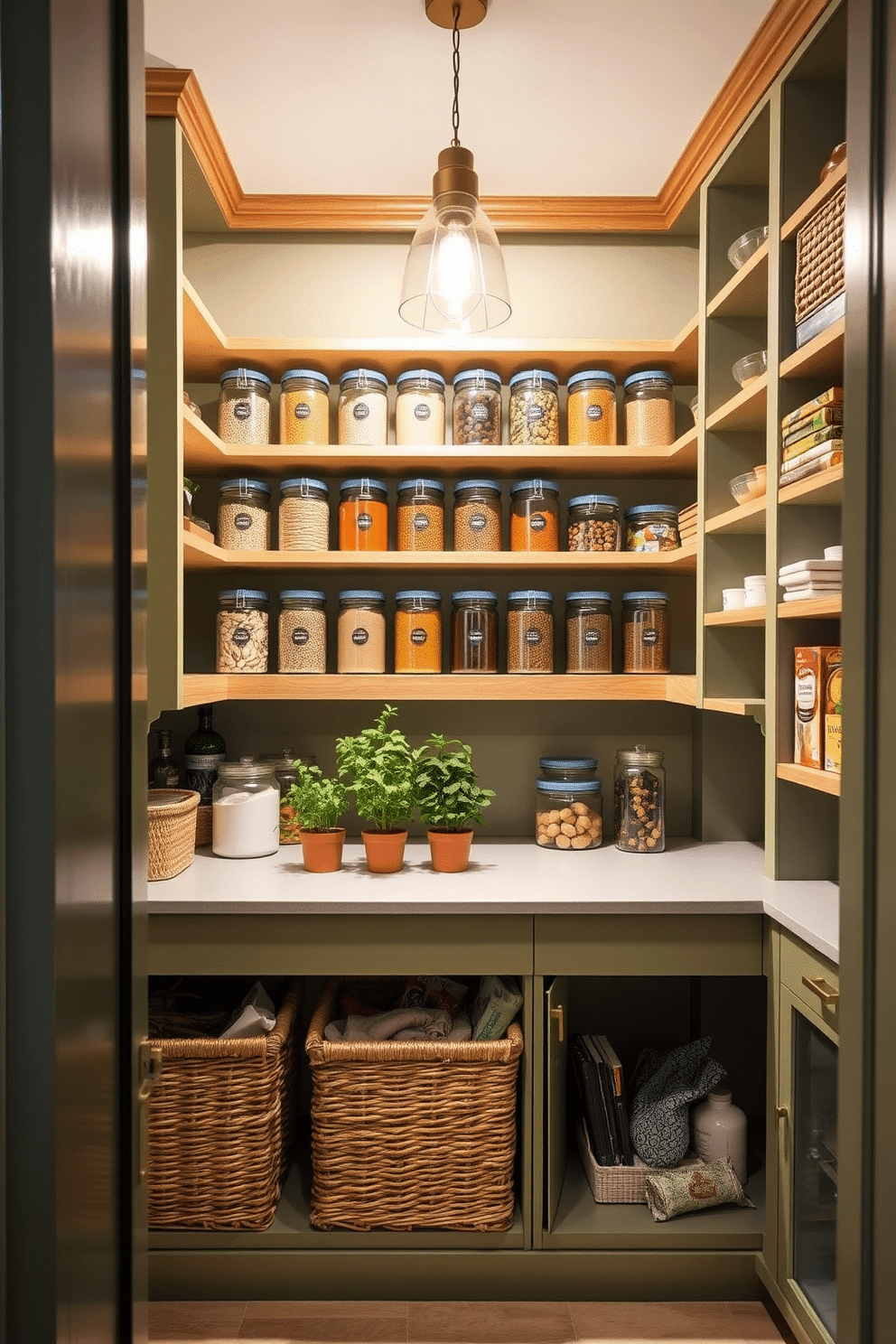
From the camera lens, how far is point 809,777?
1.80 metres

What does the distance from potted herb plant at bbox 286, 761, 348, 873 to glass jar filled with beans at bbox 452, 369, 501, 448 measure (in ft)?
3.15

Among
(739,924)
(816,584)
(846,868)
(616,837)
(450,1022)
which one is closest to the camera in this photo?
(846,868)

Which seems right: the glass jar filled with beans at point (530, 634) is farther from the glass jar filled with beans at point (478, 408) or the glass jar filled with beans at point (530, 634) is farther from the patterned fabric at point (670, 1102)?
the patterned fabric at point (670, 1102)

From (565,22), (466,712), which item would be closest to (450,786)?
(466,712)

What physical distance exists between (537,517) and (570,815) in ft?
2.57

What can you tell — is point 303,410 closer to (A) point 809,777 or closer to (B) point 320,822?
(B) point 320,822

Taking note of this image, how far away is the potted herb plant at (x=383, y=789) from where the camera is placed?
219 centimetres

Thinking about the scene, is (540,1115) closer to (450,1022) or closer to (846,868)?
(450,1022)

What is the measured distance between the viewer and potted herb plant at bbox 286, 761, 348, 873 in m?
2.21

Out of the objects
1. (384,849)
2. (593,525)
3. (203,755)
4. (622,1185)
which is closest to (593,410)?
(593,525)

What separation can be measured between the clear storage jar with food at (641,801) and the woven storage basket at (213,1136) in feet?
3.35

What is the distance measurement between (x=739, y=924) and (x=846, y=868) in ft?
3.98

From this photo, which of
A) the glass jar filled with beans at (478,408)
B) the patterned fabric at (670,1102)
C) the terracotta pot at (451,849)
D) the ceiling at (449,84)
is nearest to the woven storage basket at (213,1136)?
the terracotta pot at (451,849)

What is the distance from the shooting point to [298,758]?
267cm
